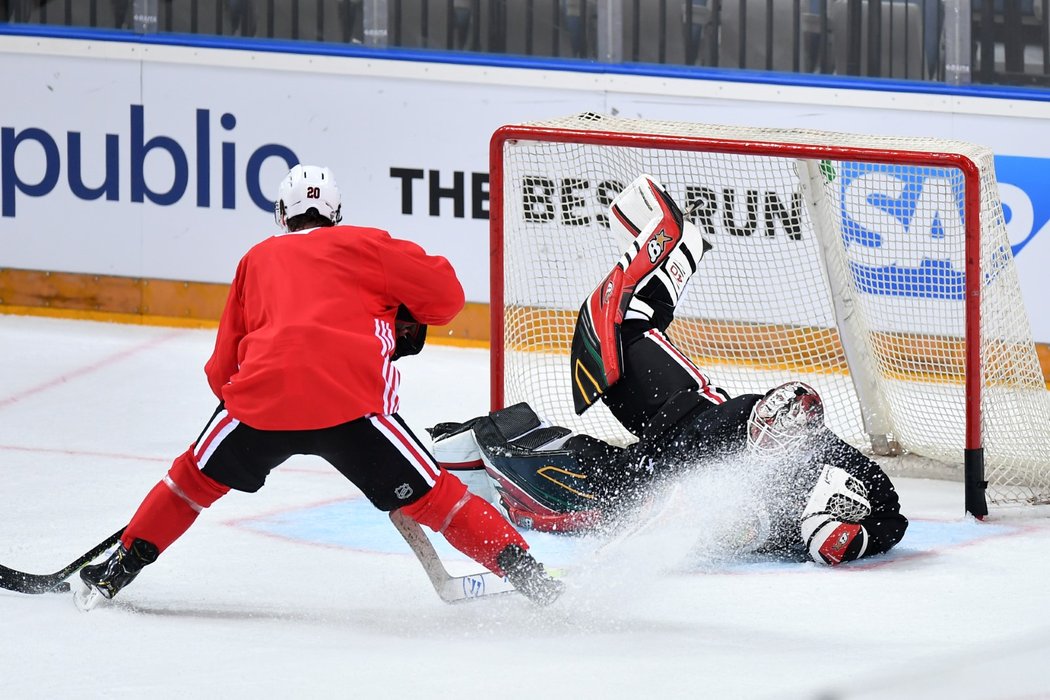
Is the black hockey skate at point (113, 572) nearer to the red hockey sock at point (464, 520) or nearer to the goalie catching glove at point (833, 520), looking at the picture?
the red hockey sock at point (464, 520)

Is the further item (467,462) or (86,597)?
(467,462)

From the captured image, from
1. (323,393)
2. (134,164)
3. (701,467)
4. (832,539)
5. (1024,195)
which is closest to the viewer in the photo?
(323,393)

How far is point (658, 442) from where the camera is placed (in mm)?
3789

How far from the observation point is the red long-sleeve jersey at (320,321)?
3.06 metres

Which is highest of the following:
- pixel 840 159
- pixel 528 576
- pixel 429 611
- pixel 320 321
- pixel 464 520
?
pixel 840 159

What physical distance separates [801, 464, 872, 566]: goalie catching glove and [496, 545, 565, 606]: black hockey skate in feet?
2.15

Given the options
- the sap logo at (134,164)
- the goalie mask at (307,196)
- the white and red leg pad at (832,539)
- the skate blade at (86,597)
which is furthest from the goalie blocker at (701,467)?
the sap logo at (134,164)

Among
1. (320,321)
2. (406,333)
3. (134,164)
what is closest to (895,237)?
(406,333)

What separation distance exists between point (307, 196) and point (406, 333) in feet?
1.03

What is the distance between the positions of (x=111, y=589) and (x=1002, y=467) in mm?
2033

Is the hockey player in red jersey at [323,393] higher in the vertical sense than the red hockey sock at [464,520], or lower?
higher

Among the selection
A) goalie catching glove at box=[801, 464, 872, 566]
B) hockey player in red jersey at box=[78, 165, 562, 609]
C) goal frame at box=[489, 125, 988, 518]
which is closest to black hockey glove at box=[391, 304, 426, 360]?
hockey player in red jersey at box=[78, 165, 562, 609]

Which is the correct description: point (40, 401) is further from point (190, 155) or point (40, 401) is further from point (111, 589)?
point (111, 589)

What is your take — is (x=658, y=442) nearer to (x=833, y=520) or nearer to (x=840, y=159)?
(x=833, y=520)
